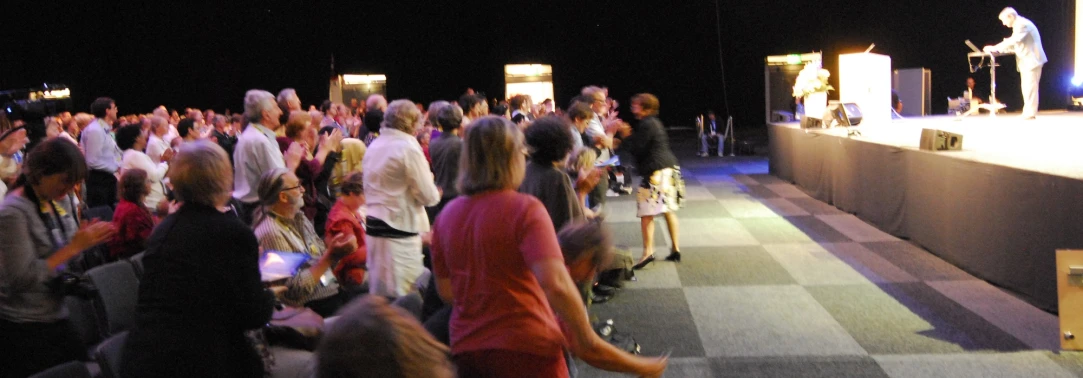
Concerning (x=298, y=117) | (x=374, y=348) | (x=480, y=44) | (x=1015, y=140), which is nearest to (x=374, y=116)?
(x=298, y=117)

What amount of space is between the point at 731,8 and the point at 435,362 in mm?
21211

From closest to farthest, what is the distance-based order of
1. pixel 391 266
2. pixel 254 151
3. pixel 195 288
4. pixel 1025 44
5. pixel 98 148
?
pixel 195 288
pixel 391 266
pixel 254 151
pixel 98 148
pixel 1025 44

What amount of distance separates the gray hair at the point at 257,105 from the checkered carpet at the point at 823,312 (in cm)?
254

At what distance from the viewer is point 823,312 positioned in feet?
17.6

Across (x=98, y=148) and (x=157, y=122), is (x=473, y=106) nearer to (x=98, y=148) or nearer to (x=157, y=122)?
(x=157, y=122)

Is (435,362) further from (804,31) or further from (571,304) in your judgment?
(804,31)

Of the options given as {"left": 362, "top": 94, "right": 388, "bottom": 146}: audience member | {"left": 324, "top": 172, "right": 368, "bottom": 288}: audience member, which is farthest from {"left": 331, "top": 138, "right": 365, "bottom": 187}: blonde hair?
{"left": 324, "top": 172, "right": 368, "bottom": 288}: audience member

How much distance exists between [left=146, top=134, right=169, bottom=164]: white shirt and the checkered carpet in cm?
471

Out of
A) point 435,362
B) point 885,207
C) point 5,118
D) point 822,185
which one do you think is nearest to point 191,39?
point 5,118

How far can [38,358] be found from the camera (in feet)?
10.0

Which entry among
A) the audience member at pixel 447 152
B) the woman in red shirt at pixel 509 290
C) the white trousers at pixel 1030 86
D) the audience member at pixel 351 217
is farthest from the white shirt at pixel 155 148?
the white trousers at pixel 1030 86

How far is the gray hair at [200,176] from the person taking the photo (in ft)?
7.59

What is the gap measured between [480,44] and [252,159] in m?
15.6

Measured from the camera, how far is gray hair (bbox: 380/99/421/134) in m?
4.27
